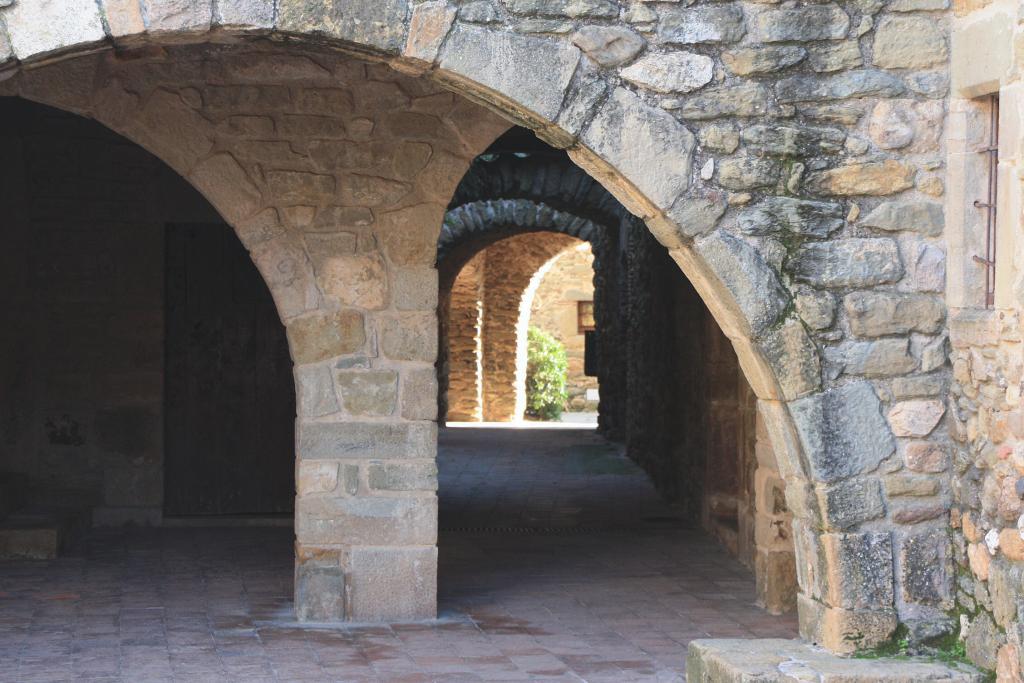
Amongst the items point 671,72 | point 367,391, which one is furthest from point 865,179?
point 367,391

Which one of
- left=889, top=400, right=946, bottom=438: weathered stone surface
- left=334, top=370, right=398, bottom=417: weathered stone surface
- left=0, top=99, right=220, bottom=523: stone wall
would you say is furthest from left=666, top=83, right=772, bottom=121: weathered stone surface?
left=0, top=99, right=220, bottom=523: stone wall

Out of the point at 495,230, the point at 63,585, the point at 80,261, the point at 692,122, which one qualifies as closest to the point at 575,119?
the point at 692,122

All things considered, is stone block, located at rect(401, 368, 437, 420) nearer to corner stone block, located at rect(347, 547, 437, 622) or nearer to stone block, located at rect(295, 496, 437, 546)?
stone block, located at rect(295, 496, 437, 546)

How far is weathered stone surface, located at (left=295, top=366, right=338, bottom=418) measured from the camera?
595 centimetres

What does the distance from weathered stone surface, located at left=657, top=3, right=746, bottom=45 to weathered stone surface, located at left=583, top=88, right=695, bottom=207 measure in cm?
23

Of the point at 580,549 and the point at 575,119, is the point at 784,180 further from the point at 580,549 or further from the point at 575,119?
the point at 580,549

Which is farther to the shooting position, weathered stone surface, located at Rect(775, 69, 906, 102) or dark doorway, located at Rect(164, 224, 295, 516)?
dark doorway, located at Rect(164, 224, 295, 516)

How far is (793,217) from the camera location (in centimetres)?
441

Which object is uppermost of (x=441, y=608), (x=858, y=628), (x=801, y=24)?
(x=801, y=24)

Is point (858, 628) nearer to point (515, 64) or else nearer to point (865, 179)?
point (865, 179)

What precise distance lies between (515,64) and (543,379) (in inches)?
663

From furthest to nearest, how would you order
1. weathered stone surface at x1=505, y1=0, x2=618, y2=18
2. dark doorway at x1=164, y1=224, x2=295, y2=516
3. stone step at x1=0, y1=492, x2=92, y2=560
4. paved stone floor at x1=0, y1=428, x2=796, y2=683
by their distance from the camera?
dark doorway at x1=164, y1=224, x2=295, y2=516 < stone step at x1=0, y1=492, x2=92, y2=560 < paved stone floor at x1=0, y1=428, x2=796, y2=683 < weathered stone surface at x1=505, y1=0, x2=618, y2=18

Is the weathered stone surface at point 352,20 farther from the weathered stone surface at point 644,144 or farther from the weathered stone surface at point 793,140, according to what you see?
the weathered stone surface at point 793,140

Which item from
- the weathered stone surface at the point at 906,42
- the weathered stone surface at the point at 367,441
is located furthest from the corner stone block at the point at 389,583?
the weathered stone surface at the point at 906,42
